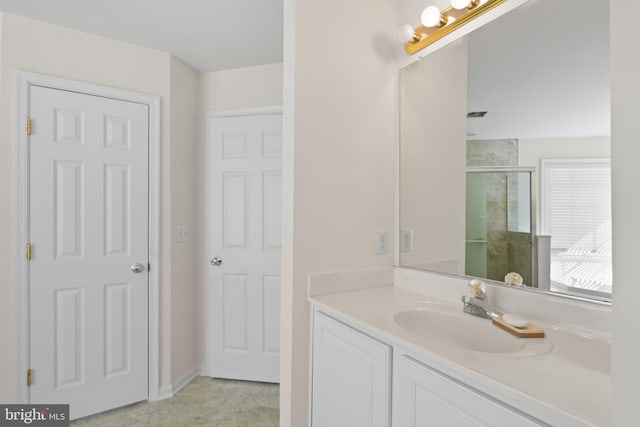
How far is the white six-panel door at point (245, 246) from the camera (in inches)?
97.0

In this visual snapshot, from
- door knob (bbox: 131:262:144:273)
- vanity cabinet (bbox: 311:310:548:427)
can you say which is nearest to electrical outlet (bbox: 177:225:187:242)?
door knob (bbox: 131:262:144:273)

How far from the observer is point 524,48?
1175 mm

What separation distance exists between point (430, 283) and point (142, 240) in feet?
6.08

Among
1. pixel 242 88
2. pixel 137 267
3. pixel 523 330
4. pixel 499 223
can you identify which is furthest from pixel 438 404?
pixel 242 88

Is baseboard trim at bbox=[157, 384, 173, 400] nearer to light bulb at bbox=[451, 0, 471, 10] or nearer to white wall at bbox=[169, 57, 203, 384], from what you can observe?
white wall at bbox=[169, 57, 203, 384]

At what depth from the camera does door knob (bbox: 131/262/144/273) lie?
2191mm

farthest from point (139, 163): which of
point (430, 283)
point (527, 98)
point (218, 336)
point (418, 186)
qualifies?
point (527, 98)

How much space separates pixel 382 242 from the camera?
1.65 m

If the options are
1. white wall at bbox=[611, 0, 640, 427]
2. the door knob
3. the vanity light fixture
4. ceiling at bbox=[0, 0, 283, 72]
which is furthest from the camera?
the door knob

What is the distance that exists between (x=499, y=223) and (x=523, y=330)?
1.45 feet

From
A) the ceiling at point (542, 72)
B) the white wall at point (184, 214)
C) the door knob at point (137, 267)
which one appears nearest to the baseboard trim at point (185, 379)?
the white wall at point (184, 214)

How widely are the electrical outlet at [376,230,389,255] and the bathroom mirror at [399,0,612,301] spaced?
3.9 inches

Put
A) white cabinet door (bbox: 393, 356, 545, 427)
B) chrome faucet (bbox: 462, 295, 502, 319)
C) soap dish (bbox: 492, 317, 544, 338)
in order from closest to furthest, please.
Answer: white cabinet door (bbox: 393, 356, 545, 427) → soap dish (bbox: 492, 317, 544, 338) → chrome faucet (bbox: 462, 295, 502, 319)

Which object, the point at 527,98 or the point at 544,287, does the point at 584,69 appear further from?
the point at 544,287
